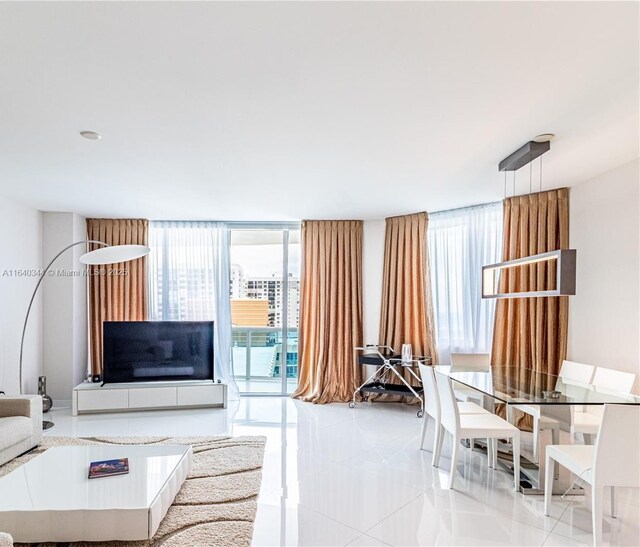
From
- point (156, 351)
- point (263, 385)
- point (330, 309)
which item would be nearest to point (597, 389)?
point (330, 309)

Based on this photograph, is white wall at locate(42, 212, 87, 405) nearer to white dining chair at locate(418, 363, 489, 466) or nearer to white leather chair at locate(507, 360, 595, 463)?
white dining chair at locate(418, 363, 489, 466)

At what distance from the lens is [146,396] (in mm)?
5184

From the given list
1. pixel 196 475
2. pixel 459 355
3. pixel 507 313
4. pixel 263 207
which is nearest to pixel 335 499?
pixel 196 475

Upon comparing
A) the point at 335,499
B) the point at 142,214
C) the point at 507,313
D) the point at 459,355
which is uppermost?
the point at 142,214

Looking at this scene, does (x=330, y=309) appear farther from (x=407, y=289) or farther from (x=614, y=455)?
(x=614, y=455)

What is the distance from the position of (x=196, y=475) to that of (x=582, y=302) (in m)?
3.71

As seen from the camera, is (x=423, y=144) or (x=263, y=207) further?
(x=263, y=207)

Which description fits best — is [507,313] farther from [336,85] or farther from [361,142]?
A: [336,85]

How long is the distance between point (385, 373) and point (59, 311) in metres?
4.17

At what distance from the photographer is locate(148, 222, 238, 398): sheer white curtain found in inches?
232

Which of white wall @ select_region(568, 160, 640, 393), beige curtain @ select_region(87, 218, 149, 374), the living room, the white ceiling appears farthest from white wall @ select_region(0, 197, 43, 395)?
white wall @ select_region(568, 160, 640, 393)

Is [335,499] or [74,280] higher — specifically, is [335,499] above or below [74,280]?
below

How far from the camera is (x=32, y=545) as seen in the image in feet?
7.70

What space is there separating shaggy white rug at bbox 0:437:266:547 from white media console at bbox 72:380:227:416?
973 millimetres
